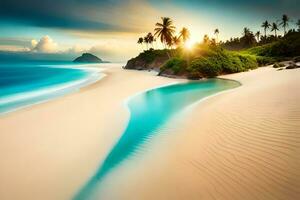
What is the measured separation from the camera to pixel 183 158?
7461 mm

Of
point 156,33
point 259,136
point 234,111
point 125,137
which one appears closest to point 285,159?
point 259,136

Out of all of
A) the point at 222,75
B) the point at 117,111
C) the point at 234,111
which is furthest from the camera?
the point at 222,75

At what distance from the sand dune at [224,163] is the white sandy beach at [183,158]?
2cm

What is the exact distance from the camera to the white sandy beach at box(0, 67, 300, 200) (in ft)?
18.1

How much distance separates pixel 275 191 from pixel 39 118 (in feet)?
45.8

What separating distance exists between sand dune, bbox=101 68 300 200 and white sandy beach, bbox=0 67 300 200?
0.07 ft

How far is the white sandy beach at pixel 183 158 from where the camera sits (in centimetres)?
552

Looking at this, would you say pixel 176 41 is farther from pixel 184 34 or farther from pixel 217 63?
pixel 217 63

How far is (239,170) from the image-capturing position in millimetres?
6000

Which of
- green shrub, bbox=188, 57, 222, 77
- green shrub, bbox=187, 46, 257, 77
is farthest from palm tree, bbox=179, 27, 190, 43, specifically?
green shrub, bbox=188, 57, 222, 77

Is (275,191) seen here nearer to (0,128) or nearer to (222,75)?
(0,128)

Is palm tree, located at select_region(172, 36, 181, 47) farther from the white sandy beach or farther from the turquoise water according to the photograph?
the white sandy beach

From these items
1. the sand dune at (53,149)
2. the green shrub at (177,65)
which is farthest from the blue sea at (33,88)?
the green shrub at (177,65)

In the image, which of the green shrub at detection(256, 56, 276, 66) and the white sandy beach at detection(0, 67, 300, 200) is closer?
the white sandy beach at detection(0, 67, 300, 200)
